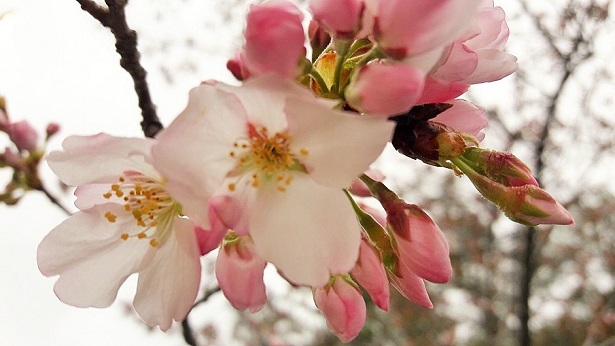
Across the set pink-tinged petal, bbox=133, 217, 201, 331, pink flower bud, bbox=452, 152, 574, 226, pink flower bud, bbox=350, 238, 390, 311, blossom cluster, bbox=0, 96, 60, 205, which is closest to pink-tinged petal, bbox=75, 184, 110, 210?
pink-tinged petal, bbox=133, 217, 201, 331

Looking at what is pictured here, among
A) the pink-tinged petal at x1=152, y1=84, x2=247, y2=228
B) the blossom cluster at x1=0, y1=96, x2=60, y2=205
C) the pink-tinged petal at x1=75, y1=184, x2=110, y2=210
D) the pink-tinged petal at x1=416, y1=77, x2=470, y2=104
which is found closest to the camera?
the pink-tinged petal at x1=152, y1=84, x2=247, y2=228

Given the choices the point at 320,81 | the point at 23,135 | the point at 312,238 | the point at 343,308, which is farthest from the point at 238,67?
the point at 23,135

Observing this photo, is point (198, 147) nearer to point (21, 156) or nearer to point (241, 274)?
point (241, 274)

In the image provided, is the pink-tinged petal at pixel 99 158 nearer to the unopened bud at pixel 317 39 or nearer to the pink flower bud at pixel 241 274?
the pink flower bud at pixel 241 274

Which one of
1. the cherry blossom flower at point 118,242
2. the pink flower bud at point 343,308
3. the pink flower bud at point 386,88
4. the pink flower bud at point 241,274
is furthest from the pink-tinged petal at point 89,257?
the pink flower bud at point 386,88

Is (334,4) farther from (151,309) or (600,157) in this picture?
(600,157)

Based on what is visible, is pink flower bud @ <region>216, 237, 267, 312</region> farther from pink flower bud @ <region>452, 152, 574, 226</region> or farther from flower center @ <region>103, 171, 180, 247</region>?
pink flower bud @ <region>452, 152, 574, 226</region>

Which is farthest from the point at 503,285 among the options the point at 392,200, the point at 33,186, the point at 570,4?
the point at 392,200
